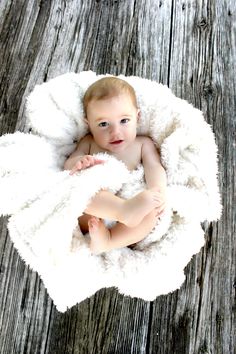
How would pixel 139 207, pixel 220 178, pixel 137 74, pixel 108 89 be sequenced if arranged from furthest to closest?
1. pixel 137 74
2. pixel 220 178
3. pixel 108 89
4. pixel 139 207

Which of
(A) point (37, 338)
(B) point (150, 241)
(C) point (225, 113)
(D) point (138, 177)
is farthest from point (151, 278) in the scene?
(C) point (225, 113)

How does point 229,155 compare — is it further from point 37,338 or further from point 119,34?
point 37,338

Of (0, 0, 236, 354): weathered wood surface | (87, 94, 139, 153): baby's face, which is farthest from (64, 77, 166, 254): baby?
(0, 0, 236, 354): weathered wood surface

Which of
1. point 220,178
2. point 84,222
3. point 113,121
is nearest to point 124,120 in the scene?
point 113,121

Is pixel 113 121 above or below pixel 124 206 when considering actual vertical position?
above

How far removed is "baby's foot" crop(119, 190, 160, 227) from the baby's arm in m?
0.14

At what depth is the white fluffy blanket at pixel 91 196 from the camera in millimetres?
1035

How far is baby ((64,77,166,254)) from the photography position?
1.00 meters

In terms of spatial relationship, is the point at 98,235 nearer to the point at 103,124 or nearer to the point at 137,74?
the point at 103,124

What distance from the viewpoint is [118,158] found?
1.14 metres

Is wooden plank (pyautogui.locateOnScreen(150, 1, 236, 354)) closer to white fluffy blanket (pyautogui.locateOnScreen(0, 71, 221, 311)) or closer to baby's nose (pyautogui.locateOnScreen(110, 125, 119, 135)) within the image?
white fluffy blanket (pyautogui.locateOnScreen(0, 71, 221, 311))

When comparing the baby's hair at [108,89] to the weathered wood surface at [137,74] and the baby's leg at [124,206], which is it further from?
the weathered wood surface at [137,74]

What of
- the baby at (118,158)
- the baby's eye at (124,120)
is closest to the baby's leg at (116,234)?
the baby at (118,158)

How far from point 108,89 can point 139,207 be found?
0.90 ft
